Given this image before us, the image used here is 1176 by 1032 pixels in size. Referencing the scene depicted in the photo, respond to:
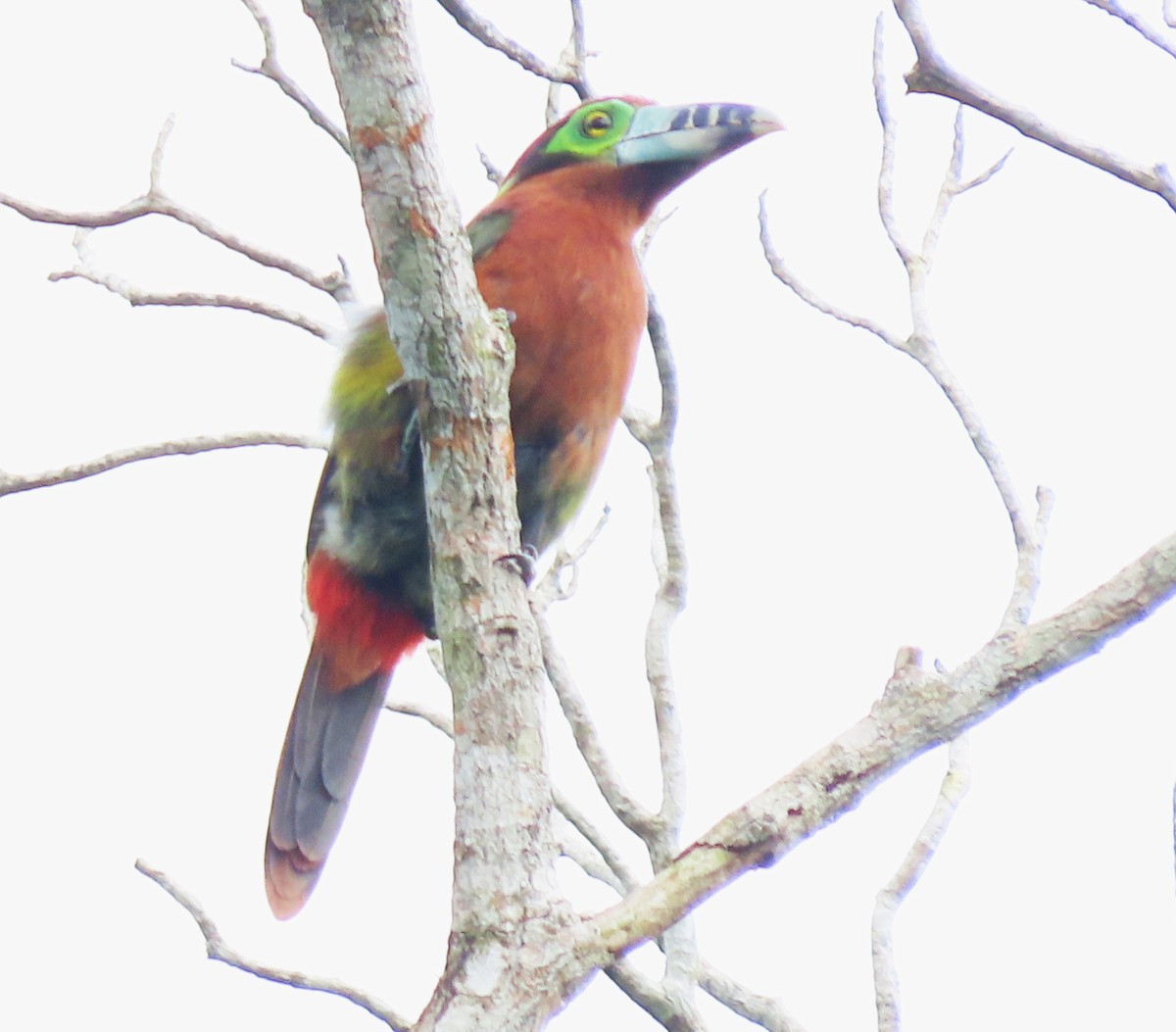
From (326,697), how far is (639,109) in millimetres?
1266

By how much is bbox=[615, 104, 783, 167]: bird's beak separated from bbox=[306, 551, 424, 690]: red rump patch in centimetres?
93

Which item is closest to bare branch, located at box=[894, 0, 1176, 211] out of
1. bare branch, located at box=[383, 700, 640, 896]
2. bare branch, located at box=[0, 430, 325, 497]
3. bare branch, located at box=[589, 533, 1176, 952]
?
bare branch, located at box=[589, 533, 1176, 952]

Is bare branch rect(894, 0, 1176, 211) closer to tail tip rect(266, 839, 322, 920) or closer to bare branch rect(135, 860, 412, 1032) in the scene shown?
bare branch rect(135, 860, 412, 1032)

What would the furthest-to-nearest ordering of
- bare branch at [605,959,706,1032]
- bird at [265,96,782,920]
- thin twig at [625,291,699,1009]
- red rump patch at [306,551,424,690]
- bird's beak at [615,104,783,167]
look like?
red rump patch at [306,551,424,690] → bird's beak at [615,104,783,167] → bird at [265,96,782,920] → thin twig at [625,291,699,1009] → bare branch at [605,959,706,1032]

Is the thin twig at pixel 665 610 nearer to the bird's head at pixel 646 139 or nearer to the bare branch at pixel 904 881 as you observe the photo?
the bare branch at pixel 904 881

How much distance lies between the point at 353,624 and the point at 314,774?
0.96ft

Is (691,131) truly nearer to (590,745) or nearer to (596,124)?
(596,124)

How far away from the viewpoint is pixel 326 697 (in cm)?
291

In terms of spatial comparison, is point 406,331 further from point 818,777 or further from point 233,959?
point 233,959

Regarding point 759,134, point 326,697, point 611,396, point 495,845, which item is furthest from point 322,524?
point 495,845

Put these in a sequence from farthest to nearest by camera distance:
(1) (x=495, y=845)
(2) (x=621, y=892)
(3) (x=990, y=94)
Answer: (2) (x=621, y=892), (3) (x=990, y=94), (1) (x=495, y=845)

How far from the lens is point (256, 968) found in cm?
202

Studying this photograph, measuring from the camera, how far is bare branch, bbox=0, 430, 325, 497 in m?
2.45

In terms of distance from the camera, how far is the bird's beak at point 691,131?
2678 mm
